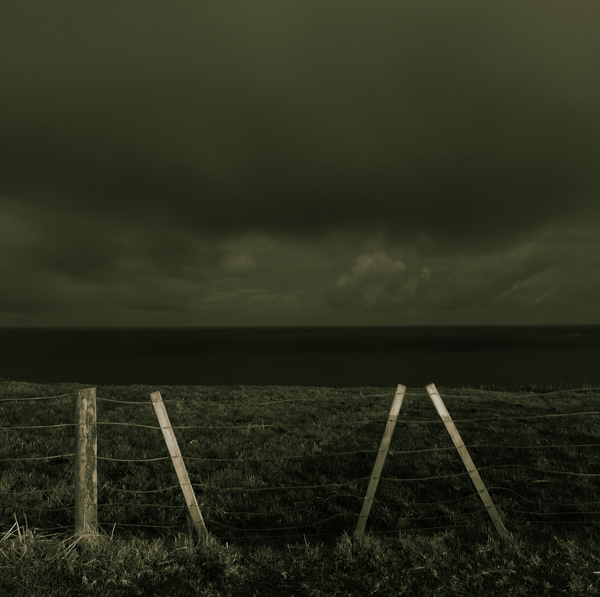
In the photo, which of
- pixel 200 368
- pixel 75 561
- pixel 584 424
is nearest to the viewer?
pixel 75 561

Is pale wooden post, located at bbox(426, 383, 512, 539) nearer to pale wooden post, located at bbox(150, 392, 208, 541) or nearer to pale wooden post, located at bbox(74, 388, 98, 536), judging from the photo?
pale wooden post, located at bbox(150, 392, 208, 541)

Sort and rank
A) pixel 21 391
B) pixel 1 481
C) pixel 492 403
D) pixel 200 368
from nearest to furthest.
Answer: pixel 1 481
pixel 492 403
pixel 21 391
pixel 200 368

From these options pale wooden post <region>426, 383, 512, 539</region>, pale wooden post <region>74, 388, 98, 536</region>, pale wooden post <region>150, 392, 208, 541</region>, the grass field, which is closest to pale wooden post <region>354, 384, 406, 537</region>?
the grass field

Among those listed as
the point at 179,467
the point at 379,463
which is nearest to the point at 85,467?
the point at 179,467

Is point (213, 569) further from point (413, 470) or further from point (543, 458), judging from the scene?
point (543, 458)

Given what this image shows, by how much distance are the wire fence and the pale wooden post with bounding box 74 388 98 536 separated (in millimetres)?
244

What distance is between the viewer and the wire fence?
6535mm

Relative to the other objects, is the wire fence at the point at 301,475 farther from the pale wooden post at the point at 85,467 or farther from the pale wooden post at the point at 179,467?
the pale wooden post at the point at 179,467

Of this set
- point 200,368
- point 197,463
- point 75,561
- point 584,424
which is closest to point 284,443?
point 197,463

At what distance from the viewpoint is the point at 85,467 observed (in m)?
5.42

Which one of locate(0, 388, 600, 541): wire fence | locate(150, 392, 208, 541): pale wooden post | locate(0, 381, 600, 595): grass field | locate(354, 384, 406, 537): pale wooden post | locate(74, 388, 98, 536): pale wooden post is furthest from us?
locate(0, 388, 600, 541): wire fence

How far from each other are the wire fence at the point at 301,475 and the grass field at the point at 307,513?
0.12 feet

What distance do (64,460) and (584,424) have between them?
14.1m

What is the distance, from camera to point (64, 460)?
8922mm
